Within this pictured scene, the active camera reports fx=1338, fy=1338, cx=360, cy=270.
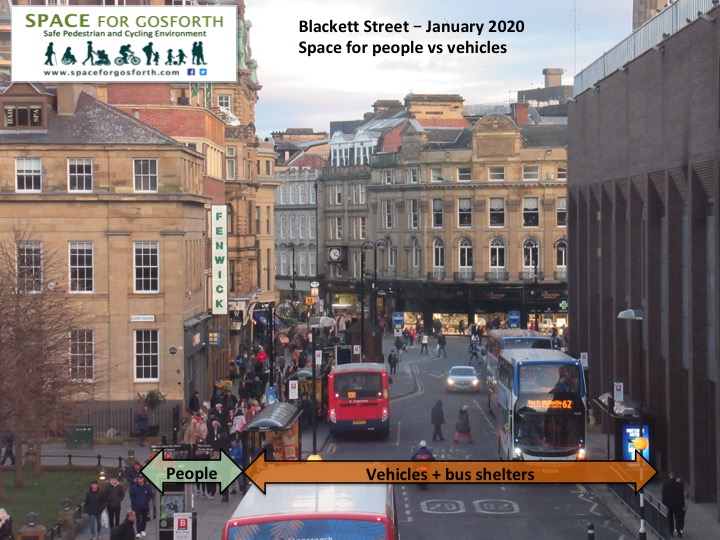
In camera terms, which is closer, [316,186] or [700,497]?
[700,497]

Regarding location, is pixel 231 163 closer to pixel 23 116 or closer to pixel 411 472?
pixel 23 116

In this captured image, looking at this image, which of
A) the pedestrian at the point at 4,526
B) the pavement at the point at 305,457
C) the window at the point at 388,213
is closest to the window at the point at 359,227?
the window at the point at 388,213

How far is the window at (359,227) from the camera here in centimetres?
12531

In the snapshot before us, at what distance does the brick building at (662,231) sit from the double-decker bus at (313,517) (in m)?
19.2

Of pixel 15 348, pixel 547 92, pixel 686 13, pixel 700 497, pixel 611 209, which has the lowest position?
pixel 700 497

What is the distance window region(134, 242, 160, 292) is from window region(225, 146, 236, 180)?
33.2 metres

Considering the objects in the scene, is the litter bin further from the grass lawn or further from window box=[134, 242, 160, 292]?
window box=[134, 242, 160, 292]

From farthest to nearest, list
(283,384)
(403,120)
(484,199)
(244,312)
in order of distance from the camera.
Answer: (403,120) < (484,199) < (244,312) < (283,384)

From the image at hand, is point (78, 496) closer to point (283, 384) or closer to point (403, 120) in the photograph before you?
point (283, 384)

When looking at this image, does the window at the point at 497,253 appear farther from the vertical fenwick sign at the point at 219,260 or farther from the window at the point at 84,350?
the window at the point at 84,350

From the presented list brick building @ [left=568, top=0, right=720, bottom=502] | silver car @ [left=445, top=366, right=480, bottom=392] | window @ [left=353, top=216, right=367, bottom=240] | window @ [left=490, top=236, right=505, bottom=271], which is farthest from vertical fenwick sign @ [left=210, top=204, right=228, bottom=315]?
window @ [left=353, top=216, right=367, bottom=240]

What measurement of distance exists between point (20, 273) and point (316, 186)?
98.3 m

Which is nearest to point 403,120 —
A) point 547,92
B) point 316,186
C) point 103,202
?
point 316,186

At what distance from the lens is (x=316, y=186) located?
448 ft
